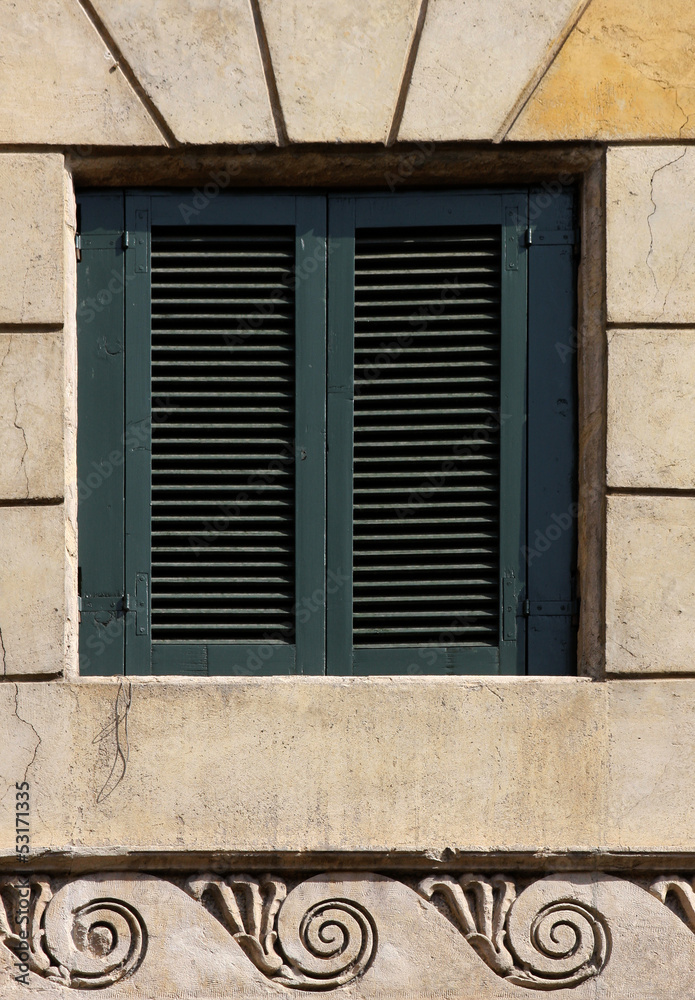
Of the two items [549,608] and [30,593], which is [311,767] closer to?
[549,608]

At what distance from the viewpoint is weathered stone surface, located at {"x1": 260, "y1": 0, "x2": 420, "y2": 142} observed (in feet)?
14.6

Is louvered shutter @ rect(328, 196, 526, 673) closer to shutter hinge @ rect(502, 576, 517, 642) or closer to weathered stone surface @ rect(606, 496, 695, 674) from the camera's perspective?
shutter hinge @ rect(502, 576, 517, 642)

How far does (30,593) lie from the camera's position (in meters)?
4.37

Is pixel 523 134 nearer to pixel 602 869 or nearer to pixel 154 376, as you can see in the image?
pixel 154 376

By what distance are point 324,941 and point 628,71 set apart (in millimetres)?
4284

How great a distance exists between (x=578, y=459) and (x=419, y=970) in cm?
247

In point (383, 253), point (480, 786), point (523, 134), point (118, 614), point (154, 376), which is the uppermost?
point (523, 134)

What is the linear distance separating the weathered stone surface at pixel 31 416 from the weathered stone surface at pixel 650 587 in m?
2.63

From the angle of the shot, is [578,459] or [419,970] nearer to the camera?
[419,970]

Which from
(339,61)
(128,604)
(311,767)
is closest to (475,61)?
(339,61)

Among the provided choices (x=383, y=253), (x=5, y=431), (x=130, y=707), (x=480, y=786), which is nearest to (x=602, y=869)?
(x=480, y=786)

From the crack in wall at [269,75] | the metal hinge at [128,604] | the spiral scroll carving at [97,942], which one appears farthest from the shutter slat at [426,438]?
the spiral scroll carving at [97,942]

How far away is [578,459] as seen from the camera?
180 inches

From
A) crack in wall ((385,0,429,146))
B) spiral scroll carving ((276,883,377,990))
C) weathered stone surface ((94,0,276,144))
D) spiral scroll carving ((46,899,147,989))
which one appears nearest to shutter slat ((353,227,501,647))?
crack in wall ((385,0,429,146))
